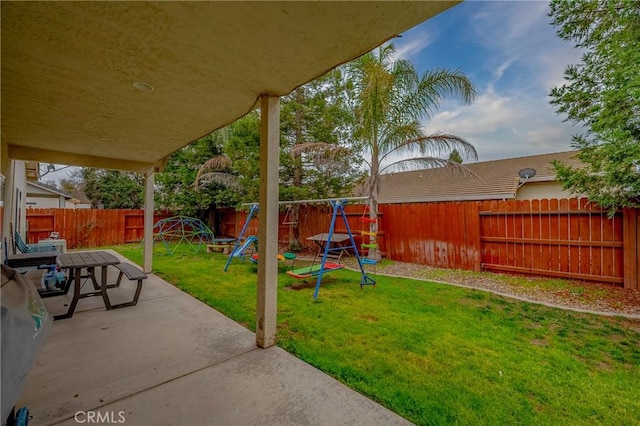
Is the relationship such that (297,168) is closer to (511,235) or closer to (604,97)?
(511,235)

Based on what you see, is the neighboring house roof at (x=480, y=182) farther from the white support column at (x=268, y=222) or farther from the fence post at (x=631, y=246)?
the white support column at (x=268, y=222)

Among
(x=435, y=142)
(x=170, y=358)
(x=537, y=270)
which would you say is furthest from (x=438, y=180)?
(x=170, y=358)

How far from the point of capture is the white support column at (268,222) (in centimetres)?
277

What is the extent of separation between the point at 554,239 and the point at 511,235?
0.71 meters

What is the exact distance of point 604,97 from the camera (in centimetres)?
414

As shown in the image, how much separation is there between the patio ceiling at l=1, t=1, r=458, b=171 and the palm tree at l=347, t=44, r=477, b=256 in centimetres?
437

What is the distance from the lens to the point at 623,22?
4.31 m

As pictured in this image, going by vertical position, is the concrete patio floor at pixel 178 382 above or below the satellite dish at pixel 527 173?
below

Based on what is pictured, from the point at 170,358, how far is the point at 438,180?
40.7ft

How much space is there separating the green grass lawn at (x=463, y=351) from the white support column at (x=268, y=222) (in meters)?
0.28

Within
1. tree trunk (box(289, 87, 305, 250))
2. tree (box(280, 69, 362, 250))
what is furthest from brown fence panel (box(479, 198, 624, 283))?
tree trunk (box(289, 87, 305, 250))

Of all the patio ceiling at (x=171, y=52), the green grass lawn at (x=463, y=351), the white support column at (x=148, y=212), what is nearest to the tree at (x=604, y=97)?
the green grass lawn at (x=463, y=351)

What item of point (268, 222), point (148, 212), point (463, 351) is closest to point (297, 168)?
point (148, 212)

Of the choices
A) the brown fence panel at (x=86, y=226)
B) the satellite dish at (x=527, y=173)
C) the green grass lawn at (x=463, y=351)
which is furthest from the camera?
the satellite dish at (x=527, y=173)
